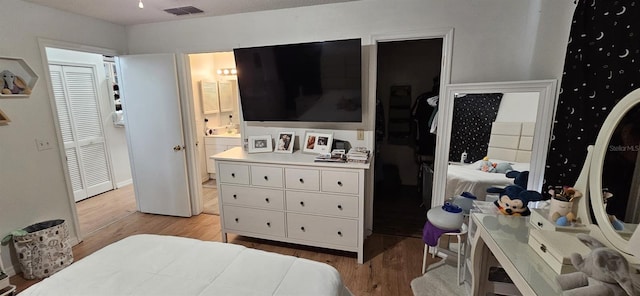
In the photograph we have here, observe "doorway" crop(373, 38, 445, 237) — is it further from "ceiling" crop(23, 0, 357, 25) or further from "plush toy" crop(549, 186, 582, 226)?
"plush toy" crop(549, 186, 582, 226)

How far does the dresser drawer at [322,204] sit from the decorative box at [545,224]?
1209mm

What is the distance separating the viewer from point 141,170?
11.1 feet

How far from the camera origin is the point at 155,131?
3232mm

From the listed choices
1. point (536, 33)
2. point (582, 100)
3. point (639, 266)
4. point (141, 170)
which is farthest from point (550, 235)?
point (141, 170)

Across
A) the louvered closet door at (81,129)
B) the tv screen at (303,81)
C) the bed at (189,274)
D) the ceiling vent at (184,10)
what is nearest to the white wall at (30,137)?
the ceiling vent at (184,10)

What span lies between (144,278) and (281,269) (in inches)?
25.6

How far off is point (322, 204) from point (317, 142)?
636 millimetres

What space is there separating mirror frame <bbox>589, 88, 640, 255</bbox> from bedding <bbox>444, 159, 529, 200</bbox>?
3.73 ft

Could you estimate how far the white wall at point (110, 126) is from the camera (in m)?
3.96

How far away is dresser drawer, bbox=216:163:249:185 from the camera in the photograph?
8.34ft

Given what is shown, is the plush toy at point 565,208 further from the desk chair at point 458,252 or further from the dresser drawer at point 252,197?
the dresser drawer at point 252,197

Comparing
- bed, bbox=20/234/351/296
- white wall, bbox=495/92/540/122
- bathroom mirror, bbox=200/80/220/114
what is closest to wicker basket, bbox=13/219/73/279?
bed, bbox=20/234/351/296

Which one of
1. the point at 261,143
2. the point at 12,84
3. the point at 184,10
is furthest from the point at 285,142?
the point at 12,84

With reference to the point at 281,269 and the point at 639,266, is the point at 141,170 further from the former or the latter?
the point at 639,266
